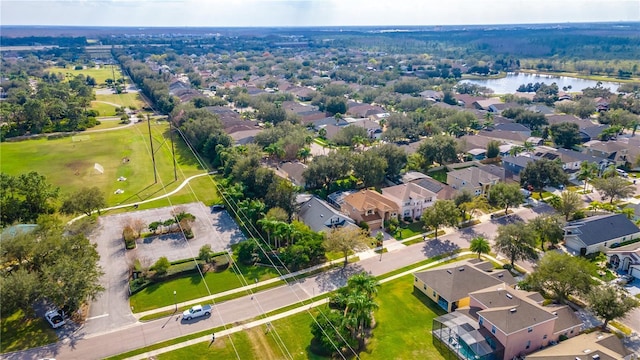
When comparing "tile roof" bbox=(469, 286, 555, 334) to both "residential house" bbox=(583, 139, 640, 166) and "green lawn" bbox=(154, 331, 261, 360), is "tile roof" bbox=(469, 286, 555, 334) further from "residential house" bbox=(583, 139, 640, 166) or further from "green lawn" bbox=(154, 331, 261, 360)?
"residential house" bbox=(583, 139, 640, 166)

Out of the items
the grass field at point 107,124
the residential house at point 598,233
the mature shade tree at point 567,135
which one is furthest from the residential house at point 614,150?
the grass field at point 107,124

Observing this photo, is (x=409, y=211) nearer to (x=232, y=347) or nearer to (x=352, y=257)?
(x=352, y=257)

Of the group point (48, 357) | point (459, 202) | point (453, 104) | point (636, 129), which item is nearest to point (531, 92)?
point (453, 104)

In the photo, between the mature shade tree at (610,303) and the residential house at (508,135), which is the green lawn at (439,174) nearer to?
the residential house at (508,135)

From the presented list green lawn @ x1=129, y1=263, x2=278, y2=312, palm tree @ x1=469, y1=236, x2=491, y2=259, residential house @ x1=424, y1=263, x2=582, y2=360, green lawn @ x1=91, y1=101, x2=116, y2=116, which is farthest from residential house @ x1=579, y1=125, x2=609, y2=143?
green lawn @ x1=91, y1=101, x2=116, y2=116

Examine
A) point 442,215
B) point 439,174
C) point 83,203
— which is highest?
point 83,203

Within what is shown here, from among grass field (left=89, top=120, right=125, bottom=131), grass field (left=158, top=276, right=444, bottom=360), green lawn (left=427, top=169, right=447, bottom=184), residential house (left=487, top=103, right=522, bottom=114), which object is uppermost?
residential house (left=487, top=103, right=522, bottom=114)

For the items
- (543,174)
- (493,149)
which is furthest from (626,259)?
(493,149)

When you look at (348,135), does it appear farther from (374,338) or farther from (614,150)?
(374,338)
